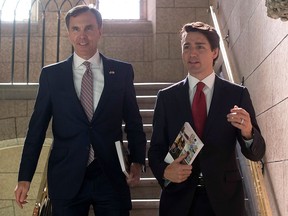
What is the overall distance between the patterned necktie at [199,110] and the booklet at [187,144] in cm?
15

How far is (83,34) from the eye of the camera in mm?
2602

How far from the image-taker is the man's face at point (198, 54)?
237 centimetres

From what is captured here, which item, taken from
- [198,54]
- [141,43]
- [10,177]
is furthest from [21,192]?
[141,43]

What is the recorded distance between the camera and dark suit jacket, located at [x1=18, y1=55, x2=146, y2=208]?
8.29 feet

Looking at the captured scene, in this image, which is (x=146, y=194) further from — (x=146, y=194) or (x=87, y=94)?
(x=87, y=94)

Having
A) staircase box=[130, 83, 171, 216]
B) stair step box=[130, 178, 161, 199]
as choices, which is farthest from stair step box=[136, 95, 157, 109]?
stair step box=[130, 178, 161, 199]

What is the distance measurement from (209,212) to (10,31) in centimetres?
587

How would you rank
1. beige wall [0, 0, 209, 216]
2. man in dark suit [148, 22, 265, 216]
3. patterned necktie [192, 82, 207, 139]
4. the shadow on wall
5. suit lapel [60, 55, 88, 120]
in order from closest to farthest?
man in dark suit [148, 22, 265, 216], patterned necktie [192, 82, 207, 139], suit lapel [60, 55, 88, 120], the shadow on wall, beige wall [0, 0, 209, 216]

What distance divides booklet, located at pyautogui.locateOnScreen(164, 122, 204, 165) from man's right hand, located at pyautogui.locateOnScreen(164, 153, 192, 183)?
20 millimetres

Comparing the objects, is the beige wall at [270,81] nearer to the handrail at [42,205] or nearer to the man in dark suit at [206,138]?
the man in dark suit at [206,138]

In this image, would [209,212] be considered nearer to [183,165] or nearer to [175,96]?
[183,165]

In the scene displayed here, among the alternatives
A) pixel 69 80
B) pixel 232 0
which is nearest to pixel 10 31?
pixel 232 0

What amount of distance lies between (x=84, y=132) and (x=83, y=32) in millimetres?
485

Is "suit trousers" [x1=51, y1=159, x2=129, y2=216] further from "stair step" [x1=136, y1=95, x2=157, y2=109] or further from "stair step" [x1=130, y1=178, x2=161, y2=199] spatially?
"stair step" [x1=136, y1=95, x2=157, y2=109]
